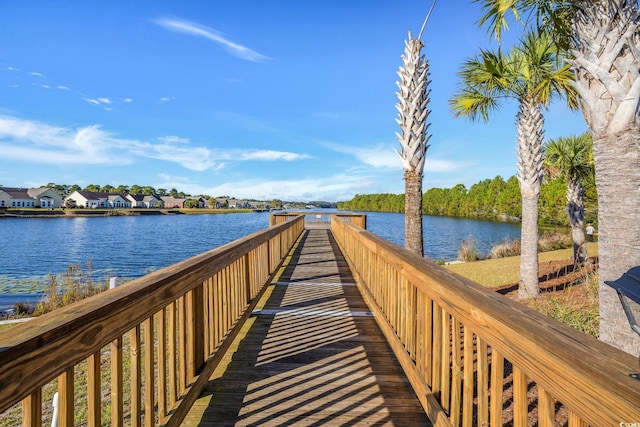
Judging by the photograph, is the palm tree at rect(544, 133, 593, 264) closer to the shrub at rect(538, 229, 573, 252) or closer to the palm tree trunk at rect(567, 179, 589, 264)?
the palm tree trunk at rect(567, 179, 589, 264)

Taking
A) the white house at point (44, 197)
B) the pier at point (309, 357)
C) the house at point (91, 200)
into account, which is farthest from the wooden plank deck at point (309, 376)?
the house at point (91, 200)

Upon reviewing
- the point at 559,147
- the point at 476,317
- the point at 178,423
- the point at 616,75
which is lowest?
the point at 178,423

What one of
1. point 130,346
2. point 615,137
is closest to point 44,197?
point 130,346

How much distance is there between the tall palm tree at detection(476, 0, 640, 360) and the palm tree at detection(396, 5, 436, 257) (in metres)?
3.32

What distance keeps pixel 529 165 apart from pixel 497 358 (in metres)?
7.66

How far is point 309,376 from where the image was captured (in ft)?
8.96

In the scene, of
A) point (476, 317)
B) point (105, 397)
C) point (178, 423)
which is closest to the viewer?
point (476, 317)

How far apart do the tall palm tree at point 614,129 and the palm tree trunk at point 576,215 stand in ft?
31.5

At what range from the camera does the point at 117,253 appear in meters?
19.8

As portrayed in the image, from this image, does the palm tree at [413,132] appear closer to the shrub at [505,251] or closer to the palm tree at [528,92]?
the palm tree at [528,92]

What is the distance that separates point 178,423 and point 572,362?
2.10m

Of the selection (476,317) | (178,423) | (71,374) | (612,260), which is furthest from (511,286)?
(71,374)

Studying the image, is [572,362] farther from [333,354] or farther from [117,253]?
[117,253]

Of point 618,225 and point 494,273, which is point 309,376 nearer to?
point 618,225
